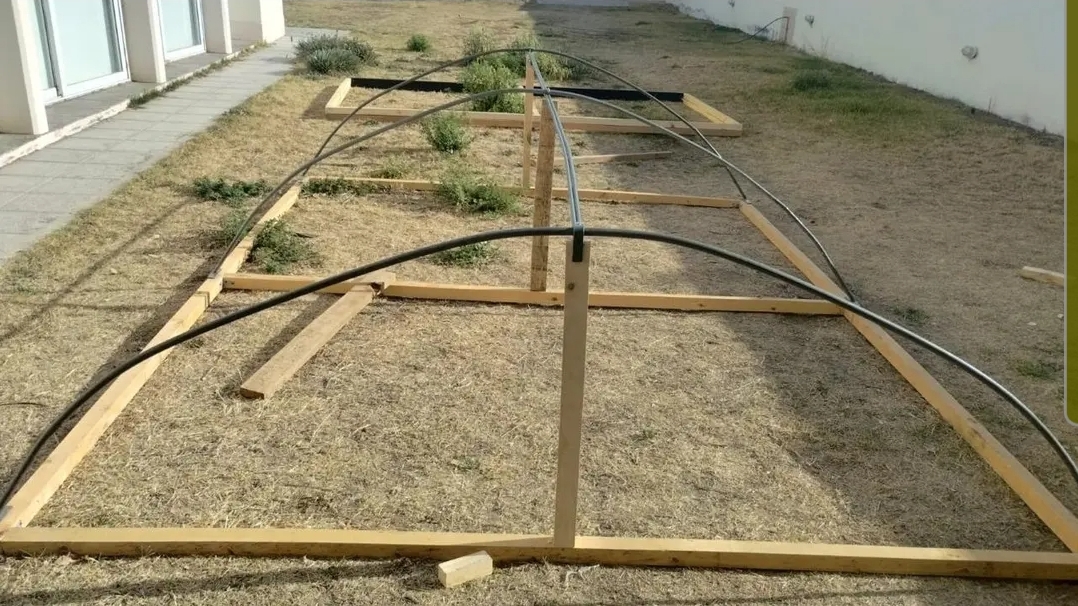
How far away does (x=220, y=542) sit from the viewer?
239cm

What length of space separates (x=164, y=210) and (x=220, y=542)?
144 inches

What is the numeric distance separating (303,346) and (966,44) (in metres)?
9.28

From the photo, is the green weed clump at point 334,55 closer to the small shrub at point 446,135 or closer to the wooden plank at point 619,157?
the small shrub at point 446,135

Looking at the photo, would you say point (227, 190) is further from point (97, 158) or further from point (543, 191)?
point (543, 191)

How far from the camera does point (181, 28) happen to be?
1125cm

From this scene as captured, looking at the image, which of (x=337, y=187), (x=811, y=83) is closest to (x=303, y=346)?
(x=337, y=187)

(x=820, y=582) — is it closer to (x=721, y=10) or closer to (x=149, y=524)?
(x=149, y=524)

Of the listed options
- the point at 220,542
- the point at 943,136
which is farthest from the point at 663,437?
the point at 943,136

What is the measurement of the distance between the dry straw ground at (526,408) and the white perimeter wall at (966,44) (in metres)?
2.85

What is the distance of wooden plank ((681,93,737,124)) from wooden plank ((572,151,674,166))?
1233 millimetres

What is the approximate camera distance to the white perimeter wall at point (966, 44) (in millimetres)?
8414

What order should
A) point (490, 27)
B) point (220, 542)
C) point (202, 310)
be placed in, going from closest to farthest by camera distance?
point (220, 542), point (202, 310), point (490, 27)

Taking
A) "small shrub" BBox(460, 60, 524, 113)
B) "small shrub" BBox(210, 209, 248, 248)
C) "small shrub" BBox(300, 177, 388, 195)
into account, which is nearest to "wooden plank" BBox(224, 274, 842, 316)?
"small shrub" BBox(210, 209, 248, 248)

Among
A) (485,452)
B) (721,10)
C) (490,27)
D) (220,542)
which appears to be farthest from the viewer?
(721,10)
